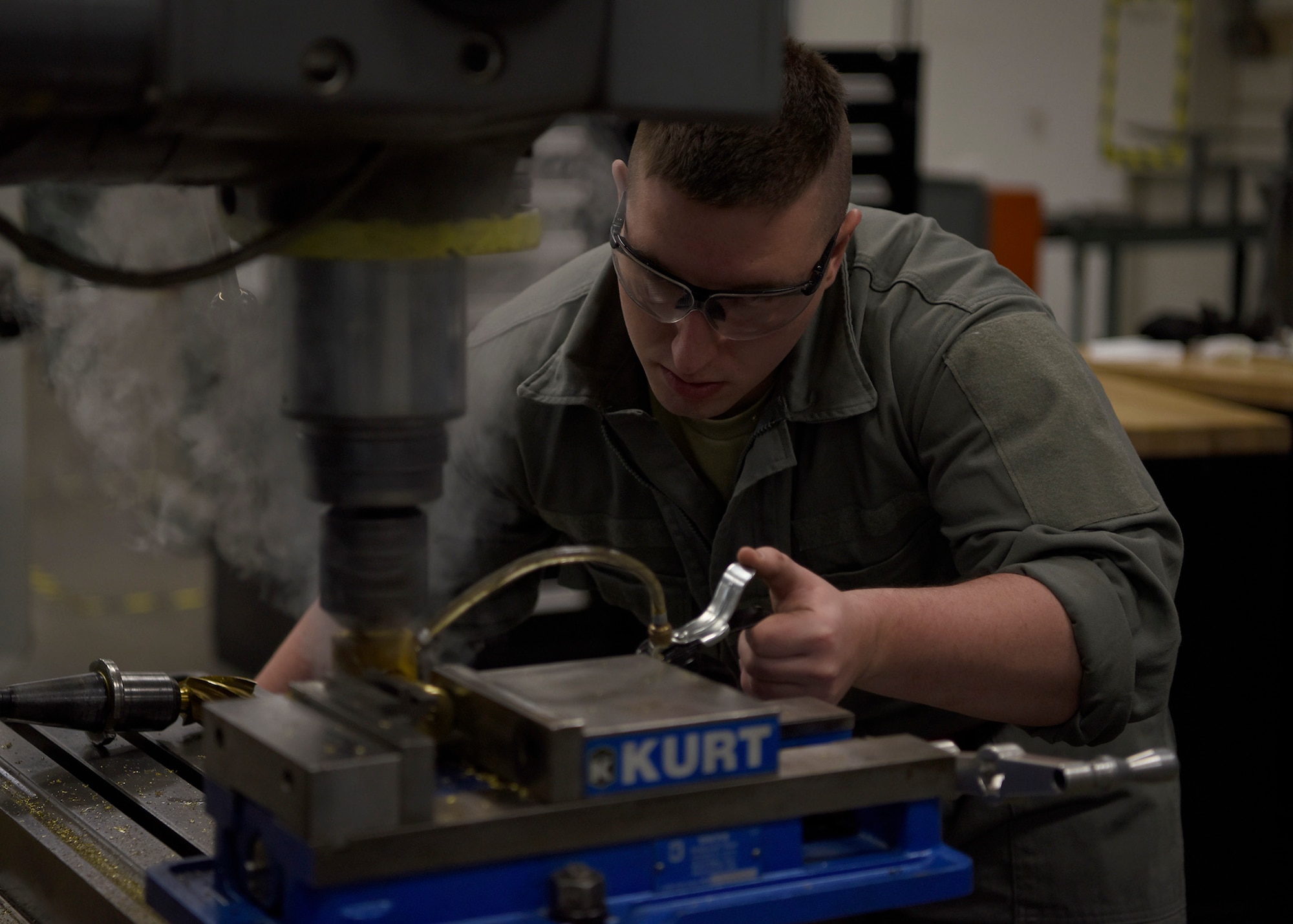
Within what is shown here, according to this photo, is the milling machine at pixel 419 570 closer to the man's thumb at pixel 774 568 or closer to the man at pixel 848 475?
the man's thumb at pixel 774 568

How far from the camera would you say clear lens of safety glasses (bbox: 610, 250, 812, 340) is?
4.15 ft

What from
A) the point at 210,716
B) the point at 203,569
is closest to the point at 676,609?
the point at 210,716

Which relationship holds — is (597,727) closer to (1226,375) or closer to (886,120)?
(1226,375)

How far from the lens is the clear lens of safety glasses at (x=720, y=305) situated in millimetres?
1264

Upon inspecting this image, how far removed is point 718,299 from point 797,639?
0.37 m

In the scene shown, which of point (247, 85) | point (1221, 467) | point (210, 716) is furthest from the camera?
point (1221, 467)

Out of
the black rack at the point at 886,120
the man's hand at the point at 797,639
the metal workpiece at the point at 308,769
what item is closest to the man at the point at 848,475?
the man's hand at the point at 797,639

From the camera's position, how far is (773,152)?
1.24 m

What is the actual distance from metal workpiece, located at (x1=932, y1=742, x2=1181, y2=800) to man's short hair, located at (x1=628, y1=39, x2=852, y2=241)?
1.76 feet

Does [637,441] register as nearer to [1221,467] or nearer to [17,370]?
[1221,467]

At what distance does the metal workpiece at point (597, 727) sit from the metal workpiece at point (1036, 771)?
0.50 ft

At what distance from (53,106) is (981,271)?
3.31ft

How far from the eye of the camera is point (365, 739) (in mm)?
744

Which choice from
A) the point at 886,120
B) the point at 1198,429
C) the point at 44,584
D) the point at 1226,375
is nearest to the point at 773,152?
the point at 1198,429
